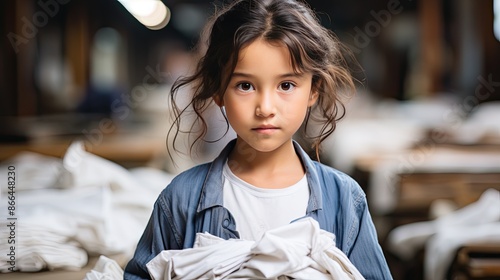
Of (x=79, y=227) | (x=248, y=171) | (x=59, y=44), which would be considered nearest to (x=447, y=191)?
(x=79, y=227)

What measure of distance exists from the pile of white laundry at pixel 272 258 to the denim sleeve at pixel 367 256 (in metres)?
0.06

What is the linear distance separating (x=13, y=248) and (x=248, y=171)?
649mm

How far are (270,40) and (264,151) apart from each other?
20 cm

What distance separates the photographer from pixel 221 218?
121 centimetres

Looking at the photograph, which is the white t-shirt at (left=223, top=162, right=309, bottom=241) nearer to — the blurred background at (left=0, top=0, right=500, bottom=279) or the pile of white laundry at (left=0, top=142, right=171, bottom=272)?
the blurred background at (left=0, top=0, right=500, bottom=279)

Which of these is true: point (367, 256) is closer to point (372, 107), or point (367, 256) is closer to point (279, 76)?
point (279, 76)

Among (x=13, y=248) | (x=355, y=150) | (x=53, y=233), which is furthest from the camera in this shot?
(x=355, y=150)

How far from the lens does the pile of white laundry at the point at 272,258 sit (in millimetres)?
1115

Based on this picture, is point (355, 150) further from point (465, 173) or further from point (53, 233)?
point (53, 233)

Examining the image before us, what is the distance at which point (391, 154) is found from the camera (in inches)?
170

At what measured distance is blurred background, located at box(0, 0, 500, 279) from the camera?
2979mm

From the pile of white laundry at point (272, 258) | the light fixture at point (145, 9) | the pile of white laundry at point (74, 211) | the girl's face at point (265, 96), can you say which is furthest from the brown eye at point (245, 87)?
the light fixture at point (145, 9)

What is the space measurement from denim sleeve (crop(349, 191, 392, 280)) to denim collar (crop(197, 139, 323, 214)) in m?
0.09

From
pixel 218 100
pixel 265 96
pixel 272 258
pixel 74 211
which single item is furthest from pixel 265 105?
pixel 74 211
